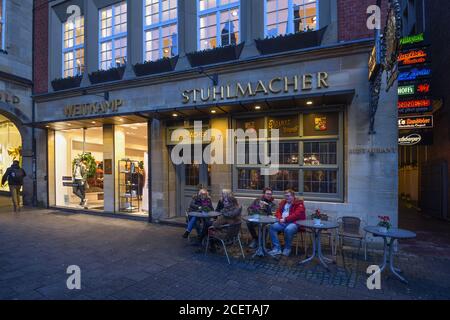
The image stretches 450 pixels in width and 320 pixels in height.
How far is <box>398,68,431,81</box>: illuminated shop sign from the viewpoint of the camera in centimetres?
977

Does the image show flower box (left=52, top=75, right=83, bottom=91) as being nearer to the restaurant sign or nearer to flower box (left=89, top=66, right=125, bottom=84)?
flower box (left=89, top=66, right=125, bottom=84)

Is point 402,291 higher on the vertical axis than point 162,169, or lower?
lower

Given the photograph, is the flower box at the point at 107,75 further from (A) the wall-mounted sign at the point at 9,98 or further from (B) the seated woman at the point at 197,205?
(B) the seated woman at the point at 197,205

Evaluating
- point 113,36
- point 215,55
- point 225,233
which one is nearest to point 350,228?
point 225,233

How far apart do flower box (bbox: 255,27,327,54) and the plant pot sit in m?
2.82

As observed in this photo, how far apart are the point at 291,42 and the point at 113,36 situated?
673cm

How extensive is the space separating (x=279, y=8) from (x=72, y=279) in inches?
311

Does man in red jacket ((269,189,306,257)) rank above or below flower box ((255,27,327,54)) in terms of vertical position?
below

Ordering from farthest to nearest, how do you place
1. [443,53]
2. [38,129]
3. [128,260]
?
[38,129], [443,53], [128,260]

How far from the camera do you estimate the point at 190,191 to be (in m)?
8.94

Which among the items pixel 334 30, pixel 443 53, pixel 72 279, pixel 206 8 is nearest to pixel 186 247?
pixel 72 279

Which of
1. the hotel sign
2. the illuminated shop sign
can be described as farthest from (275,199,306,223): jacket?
the illuminated shop sign

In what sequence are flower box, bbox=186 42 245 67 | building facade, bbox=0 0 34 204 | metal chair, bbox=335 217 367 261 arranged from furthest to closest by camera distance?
building facade, bbox=0 0 34 204, flower box, bbox=186 42 245 67, metal chair, bbox=335 217 367 261

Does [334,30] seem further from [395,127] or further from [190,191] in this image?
[190,191]
